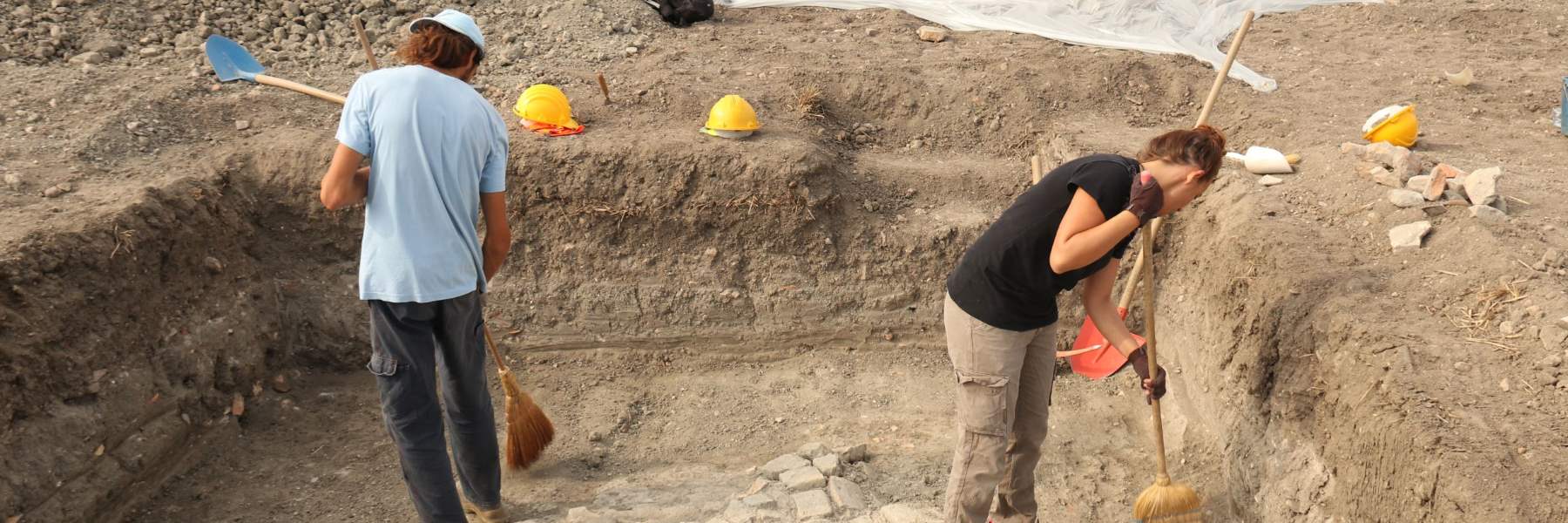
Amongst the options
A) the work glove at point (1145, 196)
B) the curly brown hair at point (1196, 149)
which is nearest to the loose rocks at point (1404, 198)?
the curly brown hair at point (1196, 149)

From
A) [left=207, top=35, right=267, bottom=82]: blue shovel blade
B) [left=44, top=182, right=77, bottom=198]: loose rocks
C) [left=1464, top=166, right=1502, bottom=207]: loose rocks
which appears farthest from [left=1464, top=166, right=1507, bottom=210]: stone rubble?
[left=44, top=182, right=77, bottom=198]: loose rocks

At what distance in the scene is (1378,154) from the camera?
178 inches

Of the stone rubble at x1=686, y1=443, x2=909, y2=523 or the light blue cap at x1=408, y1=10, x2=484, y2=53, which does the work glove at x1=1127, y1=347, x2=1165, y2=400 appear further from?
the light blue cap at x1=408, y1=10, x2=484, y2=53

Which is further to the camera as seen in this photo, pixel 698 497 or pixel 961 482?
pixel 698 497

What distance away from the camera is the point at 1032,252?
9.10ft

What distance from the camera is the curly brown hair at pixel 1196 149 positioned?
2.59 meters

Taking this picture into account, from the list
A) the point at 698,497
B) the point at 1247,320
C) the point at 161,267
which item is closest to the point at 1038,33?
the point at 1247,320

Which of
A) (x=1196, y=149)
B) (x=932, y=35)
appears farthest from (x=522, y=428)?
(x=932, y=35)

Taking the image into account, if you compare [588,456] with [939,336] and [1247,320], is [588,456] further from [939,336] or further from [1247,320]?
[1247,320]

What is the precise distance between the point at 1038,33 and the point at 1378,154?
2.76m

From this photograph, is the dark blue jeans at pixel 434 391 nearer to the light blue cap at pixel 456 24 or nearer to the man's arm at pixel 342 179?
the man's arm at pixel 342 179

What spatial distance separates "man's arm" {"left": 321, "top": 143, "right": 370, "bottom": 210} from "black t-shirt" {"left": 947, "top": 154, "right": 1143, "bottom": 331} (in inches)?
74.1

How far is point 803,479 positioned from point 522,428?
4.14 feet

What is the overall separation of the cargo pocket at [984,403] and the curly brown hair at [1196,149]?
0.84 m
